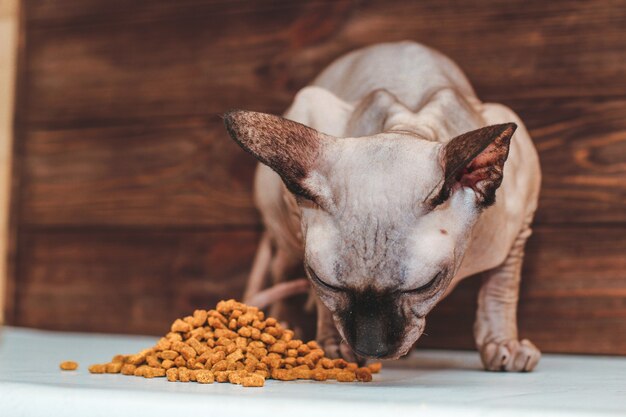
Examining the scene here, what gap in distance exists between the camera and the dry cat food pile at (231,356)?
1262mm

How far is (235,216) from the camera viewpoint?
1991 mm

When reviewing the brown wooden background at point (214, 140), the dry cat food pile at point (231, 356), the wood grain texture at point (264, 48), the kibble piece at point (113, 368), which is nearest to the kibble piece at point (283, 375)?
the dry cat food pile at point (231, 356)

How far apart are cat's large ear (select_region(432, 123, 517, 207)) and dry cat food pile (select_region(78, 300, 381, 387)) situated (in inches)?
11.7

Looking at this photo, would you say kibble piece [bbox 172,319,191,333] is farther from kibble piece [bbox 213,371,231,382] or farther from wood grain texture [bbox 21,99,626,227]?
wood grain texture [bbox 21,99,626,227]

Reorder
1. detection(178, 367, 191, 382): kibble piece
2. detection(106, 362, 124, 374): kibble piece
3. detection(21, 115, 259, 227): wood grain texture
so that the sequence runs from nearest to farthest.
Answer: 1. detection(178, 367, 191, 382): kibble piece
2. detection(106, 362, 124, 374): kibble piece
3. detection(21, 115, 259, 227): wood grain texture

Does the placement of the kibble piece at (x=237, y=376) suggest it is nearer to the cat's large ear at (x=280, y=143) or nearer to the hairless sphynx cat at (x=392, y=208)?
the hairless sphynx cat at (x=392, y=208)

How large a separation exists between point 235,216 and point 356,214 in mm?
840

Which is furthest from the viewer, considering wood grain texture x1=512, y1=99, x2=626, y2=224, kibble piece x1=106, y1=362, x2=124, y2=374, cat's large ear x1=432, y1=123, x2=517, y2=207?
wood grain texture x1=512, y1=99, x2=626, y2=224

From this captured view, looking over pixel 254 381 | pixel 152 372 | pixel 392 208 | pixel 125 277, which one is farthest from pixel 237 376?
pixel 125 277

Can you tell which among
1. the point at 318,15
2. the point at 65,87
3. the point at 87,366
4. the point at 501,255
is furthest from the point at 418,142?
the point at 65,87

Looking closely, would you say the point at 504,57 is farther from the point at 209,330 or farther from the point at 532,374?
the point at 209,330

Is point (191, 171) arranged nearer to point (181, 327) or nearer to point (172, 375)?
point (181, 327)

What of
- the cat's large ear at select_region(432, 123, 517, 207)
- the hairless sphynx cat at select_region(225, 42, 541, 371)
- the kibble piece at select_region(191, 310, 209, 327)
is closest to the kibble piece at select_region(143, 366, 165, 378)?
the kibble piece at select_region(191, 310, 209, 327)

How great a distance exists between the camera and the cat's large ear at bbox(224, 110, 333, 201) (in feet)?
3.91
